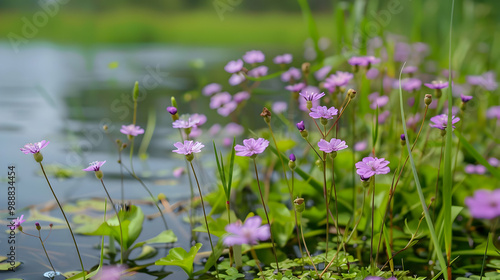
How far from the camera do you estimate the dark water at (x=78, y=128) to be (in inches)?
33.8

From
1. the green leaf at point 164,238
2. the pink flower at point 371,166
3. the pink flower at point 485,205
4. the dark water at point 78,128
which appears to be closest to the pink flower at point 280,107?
the dark water at point 78,128

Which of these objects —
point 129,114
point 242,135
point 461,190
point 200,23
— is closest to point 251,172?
point 242,135

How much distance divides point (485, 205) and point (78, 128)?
1475 mm

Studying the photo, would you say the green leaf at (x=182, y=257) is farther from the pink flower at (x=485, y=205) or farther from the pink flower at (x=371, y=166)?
the pink flower at (x=485, y=205)

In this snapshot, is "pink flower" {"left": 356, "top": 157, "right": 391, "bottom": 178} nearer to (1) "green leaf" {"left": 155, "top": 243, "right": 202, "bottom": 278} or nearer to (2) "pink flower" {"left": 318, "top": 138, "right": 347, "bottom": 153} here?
(2) "pink flower" {"left": 318, "top": 138, "right": 347, "bottom": 153}

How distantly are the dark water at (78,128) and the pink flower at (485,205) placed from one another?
50 cm

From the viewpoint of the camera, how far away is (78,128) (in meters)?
1.62

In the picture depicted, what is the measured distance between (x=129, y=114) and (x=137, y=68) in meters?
0.93

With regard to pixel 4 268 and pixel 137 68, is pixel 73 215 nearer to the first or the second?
pixel 4 268

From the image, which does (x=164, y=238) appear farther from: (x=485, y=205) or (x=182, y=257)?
(x=485, y=205)

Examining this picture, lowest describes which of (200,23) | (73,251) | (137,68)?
(73,251)

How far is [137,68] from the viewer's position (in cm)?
268
